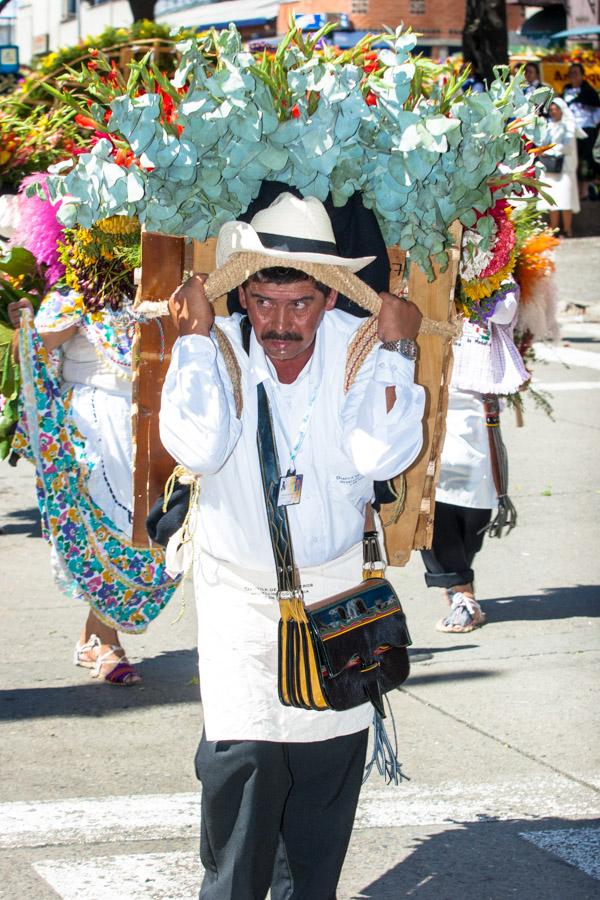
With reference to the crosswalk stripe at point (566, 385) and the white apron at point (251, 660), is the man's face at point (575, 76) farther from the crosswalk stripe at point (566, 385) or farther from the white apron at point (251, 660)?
the white apron at point (251, 660)

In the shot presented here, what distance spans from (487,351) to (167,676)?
2.08 m

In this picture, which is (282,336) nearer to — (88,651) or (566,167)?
(88,651)

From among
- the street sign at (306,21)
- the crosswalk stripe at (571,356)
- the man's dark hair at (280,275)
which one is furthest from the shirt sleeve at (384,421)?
the crosswalk stripe at (571,356)

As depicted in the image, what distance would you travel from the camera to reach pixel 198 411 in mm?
3398

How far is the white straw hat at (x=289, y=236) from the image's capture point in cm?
343

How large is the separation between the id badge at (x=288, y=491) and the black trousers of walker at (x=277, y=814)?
24.1 inches

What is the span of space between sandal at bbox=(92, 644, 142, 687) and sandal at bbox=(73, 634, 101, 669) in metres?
0.08

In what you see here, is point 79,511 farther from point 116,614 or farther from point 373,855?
point 373,855

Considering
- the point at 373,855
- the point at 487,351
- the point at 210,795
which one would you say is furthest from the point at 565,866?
the point at 487,351

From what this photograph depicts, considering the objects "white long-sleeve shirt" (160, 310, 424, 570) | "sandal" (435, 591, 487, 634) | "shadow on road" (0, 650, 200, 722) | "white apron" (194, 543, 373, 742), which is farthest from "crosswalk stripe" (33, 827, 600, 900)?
"sandal" (435, 591, 487, 634)

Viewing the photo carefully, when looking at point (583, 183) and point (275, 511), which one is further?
point (583, 183)

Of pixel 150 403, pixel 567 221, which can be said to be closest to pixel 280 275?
pixel 150 403

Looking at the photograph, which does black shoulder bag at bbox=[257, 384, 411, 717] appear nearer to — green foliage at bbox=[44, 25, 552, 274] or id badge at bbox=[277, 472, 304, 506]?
id badge at bbox=[277, 472, 304, 506]

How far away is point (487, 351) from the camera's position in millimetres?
6531
